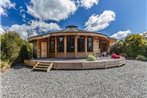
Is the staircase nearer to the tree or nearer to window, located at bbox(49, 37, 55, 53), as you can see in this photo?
the tree

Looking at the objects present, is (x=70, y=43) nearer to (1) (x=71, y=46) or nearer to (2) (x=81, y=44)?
(1) (x=71, y=46)

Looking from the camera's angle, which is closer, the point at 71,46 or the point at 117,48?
the point at 71,46

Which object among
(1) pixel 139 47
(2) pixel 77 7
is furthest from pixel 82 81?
(1) pixel 139 47

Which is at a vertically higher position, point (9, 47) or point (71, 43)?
point (71, 43)

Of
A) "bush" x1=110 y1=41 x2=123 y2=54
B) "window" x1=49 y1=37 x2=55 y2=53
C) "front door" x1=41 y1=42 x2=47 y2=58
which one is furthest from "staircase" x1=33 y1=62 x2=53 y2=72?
"bush" x1=110 y1=41 x2=123 y2=54

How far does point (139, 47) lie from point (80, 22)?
850 cm

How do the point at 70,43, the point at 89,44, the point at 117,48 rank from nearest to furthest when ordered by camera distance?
the point at 70,43, the point at 89,44, the point at 117,48

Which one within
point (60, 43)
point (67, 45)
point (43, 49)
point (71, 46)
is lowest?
point (43, 49)

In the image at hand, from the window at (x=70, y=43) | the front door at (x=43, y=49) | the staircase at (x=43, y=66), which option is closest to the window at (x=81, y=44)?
the window at (x=70, y=43)

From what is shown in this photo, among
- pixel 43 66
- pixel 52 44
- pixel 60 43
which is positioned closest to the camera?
pixel 43 66

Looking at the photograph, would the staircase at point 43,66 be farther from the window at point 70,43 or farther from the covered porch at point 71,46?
the window at point 70,43

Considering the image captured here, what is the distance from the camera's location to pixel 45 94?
6.26 meters

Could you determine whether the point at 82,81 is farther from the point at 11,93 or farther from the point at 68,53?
the point at 68,53

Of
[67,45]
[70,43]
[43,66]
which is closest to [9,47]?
[43,66]
